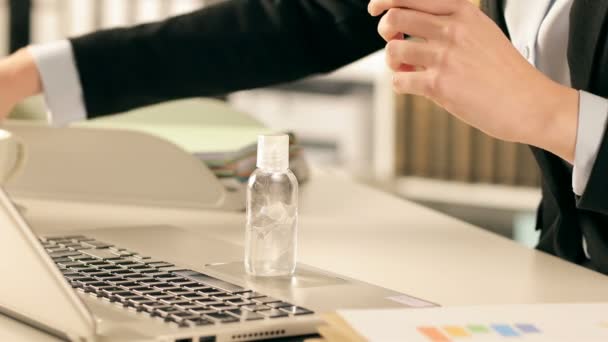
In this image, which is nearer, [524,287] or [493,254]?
[524,287]

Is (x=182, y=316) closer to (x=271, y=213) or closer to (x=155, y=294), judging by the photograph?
(x=155, y=294)

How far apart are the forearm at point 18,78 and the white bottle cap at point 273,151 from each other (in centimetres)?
52

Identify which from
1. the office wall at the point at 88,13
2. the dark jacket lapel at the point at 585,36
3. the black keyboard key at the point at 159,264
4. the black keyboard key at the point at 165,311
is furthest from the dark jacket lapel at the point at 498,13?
the office wall at the point at 88,13

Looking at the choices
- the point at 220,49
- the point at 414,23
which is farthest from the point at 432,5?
the point at 220,49

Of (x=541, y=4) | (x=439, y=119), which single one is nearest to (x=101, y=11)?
(x=439, y=119)

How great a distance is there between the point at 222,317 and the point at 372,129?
111 inches

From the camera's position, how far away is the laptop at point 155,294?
658mm

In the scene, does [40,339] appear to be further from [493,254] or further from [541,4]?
[541,4]

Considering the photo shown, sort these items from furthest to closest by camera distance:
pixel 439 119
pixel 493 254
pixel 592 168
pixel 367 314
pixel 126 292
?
pixel 439 119, pixel 493 254, pixel 592 168, pixel 126 292, pixel 367 314

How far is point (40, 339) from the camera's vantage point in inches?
27.3

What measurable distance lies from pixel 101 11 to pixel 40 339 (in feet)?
9.51

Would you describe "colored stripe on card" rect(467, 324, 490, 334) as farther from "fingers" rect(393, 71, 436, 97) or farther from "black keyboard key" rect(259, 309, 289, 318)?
"fingers" rect(393, 71, 436, 97)

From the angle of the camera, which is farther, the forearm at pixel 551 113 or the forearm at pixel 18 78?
the forearm at pixel 18 78

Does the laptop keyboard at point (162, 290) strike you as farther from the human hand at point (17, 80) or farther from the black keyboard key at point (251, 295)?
the human hand at point (17, 80)
